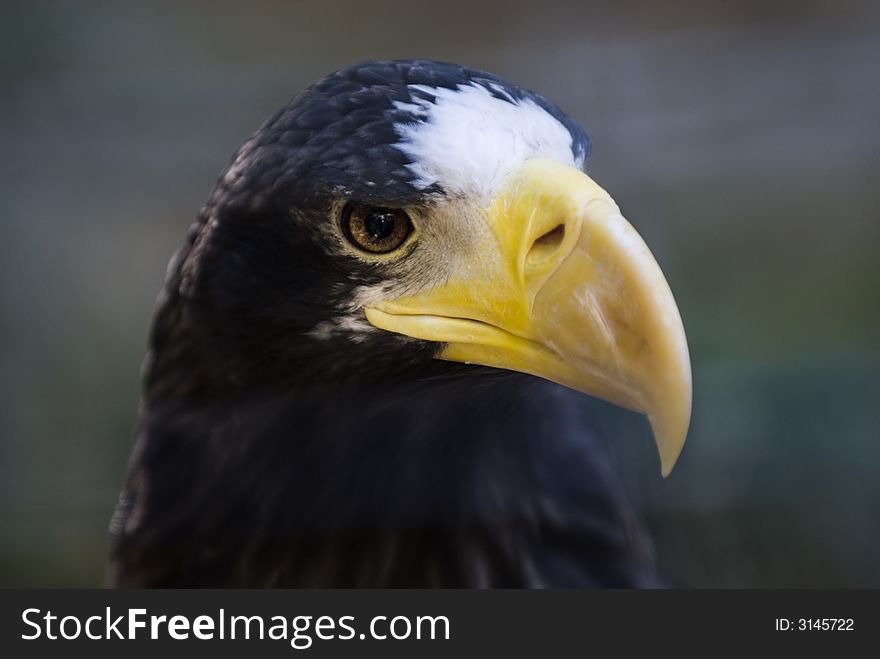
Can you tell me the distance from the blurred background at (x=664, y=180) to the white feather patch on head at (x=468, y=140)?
36cm

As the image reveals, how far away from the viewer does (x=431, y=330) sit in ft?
3.43

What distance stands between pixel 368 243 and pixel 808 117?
65 centimetres

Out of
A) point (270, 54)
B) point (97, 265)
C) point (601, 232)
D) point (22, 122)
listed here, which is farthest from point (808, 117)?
point (97, 265)

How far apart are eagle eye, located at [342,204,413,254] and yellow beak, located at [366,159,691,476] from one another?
2.5 inches

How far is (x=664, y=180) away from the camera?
1.43m

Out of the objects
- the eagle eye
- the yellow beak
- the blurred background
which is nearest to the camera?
the yellow beak

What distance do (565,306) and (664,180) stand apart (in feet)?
1.78

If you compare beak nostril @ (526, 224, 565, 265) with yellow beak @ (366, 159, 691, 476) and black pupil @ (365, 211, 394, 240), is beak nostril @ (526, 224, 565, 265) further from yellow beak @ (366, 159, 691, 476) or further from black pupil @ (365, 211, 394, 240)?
black pupil @ (365, 211, 394, 240)

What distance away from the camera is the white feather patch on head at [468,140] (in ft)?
3.32

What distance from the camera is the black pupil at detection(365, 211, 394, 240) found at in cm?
103

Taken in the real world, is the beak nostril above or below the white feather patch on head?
below

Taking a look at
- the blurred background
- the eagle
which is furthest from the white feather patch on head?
the blurred background

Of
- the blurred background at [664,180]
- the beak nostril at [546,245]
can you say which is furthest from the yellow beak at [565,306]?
the blurred background at [664,180]

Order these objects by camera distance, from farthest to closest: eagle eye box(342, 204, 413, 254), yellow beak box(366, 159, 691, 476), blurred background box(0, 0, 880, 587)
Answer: blurred background box(0, 0, 880, 587) → eagle eye box(342, 204, 413, 254) → yellow beak box(366, 159, 691, 476)
